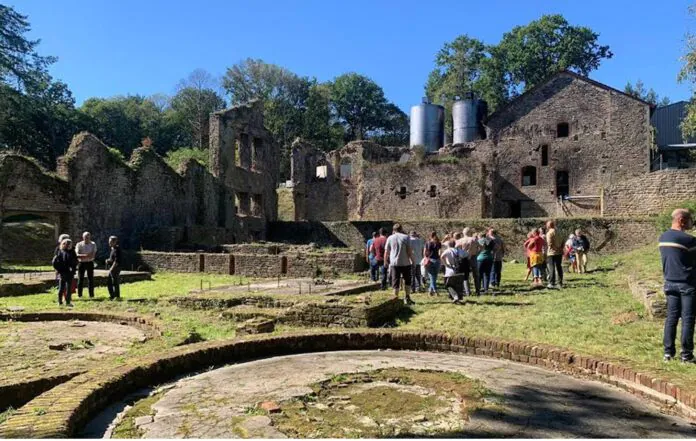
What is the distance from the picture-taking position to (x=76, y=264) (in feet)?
37.8

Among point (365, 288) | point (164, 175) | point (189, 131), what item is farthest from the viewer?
point (189, 131)

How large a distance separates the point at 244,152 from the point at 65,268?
73.4 feet

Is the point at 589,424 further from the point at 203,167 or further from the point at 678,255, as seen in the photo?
the point at 203,167

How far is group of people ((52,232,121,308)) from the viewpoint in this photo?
1107cm

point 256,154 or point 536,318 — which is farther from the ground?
point 256,154

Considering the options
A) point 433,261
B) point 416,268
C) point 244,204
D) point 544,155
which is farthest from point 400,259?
point 544,155

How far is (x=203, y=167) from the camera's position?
29641 millimetres

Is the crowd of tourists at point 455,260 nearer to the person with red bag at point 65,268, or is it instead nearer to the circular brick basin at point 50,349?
the circular brick basin at point 50,349

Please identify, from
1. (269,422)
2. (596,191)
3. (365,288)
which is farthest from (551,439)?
(596,191)

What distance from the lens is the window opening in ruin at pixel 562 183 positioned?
3484 cm

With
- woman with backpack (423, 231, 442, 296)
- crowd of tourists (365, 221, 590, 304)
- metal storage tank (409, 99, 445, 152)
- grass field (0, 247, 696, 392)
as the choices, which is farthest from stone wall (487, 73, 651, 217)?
woman with backpack (423, 231, 442, 296)

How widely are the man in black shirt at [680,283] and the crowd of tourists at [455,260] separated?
5.12 metres

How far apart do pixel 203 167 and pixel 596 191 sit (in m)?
23.8

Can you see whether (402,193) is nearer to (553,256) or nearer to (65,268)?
(553,256)
